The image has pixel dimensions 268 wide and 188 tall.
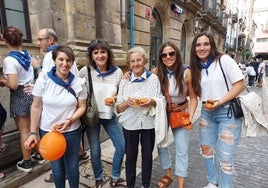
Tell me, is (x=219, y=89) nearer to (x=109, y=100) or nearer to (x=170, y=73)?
(x=170, y=73)

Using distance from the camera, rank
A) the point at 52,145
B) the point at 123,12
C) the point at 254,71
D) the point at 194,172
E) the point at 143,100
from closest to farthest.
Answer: the point at 52,145 < the point at 143,100 < the point at 194,172 < the point at 123,12 < the point at 254,71

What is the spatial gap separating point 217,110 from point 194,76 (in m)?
0.45

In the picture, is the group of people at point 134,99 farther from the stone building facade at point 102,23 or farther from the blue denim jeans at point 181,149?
the stone building facade at point 102,23

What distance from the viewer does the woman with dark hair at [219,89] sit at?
2152mm

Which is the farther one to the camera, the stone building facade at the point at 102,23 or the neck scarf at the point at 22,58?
the stone building facade at the point at 102,23

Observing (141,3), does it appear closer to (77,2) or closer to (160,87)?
(77,2)

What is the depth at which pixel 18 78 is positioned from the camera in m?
2.84

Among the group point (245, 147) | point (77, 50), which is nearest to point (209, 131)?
point (245, 147)

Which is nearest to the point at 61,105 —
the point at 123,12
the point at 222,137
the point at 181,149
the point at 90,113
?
the point at 90,113

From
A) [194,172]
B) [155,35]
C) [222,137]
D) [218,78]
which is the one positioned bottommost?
[194,172]

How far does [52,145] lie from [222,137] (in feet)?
5.75

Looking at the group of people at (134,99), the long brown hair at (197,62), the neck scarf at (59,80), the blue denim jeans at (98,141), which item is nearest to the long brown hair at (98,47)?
the group of people at (134,99)

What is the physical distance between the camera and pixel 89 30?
15.9 feet

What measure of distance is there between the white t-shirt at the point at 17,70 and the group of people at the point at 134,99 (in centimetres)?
1
